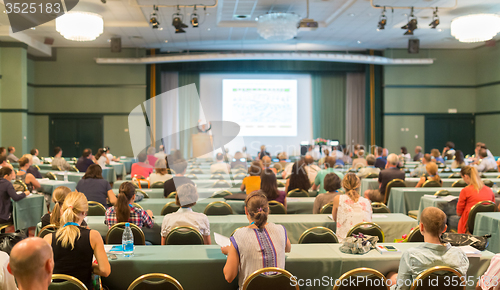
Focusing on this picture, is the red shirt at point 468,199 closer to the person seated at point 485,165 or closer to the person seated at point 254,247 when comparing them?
the person seated at point 254,247

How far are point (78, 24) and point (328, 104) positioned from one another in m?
11.9

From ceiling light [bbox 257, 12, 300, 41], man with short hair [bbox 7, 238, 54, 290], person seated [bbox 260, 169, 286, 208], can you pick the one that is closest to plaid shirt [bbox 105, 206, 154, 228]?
person seated [bbox 260, 169, 286, 208]

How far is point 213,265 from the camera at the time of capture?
10.3 feet

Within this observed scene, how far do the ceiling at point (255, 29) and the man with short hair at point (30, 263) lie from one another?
940 centimetres

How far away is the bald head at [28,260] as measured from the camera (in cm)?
180

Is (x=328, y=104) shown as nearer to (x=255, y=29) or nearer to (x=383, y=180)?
(x=255, y=29)

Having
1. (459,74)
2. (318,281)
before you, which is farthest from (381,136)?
(318,281)

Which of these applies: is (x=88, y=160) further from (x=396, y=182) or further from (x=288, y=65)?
→ (x=288, y=65)

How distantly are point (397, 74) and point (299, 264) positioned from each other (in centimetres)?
1631

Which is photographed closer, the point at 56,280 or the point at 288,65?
the point at 56,280

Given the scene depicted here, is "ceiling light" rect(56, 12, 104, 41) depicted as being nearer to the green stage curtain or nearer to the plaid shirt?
the plaid shirt

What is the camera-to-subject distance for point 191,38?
1571cm

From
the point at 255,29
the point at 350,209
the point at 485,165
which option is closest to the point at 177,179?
the point at 350,209

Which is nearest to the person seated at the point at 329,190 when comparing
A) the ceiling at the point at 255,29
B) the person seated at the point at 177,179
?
the person seated at the point at 177,179
